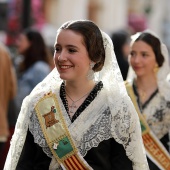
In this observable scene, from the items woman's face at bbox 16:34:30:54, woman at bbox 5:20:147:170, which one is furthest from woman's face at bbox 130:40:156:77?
woman's face at bbox 16:34:30:54

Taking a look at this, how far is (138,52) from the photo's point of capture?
602cm

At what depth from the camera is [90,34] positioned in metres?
4.27

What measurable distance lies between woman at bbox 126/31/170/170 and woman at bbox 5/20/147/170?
142 cm

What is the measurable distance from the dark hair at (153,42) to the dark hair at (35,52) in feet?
8.14

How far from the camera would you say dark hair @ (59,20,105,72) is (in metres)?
4.26

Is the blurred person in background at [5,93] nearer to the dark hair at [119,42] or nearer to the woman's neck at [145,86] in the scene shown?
the woman's neck at [145,86]

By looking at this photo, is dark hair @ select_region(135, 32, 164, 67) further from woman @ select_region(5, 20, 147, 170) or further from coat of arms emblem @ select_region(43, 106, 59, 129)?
coat of arms emblem @ select_region(43, 106, 59, 129)

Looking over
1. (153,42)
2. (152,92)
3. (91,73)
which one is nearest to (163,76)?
(152,92)

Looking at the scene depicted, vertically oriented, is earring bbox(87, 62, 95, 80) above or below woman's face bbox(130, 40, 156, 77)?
below

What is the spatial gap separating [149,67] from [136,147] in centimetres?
181

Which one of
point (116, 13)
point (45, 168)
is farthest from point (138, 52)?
point (116, 13)

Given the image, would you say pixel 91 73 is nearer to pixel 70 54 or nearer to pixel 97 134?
pixel 70 54

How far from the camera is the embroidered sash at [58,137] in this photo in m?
4.29

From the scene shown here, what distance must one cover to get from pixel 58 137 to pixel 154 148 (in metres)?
1.60
